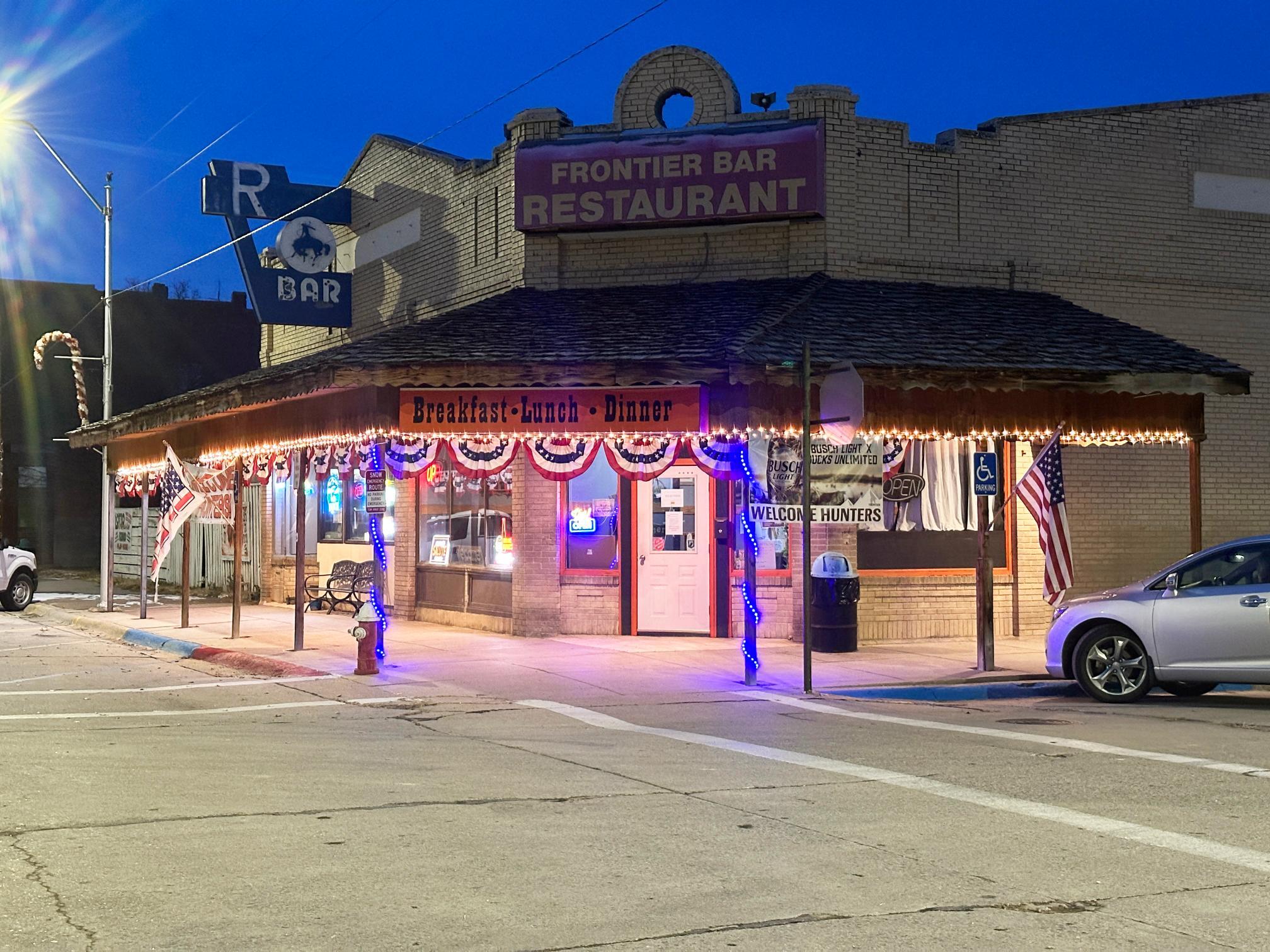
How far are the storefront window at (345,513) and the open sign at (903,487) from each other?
27.9 feet

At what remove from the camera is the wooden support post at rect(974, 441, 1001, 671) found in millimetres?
15164

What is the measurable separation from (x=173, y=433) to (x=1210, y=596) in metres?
15.9

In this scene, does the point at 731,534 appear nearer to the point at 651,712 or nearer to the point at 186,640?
the point at 651,712

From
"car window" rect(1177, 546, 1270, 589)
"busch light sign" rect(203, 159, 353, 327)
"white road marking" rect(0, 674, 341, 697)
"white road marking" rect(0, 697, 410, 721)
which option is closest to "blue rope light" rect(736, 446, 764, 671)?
"white road marking" rect(0, 697, 410, 721)

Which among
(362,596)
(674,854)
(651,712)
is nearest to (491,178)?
(362,596)

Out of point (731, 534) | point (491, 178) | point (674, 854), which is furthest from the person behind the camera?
point (491, 178)

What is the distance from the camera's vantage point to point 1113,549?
19125mm

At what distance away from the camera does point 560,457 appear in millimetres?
16609

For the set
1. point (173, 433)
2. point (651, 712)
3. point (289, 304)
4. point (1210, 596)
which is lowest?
point (651, 712)

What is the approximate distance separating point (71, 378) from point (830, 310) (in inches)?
1469

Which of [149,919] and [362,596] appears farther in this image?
[362,596]

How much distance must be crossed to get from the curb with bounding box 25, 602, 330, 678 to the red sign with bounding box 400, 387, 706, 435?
3.10 meters

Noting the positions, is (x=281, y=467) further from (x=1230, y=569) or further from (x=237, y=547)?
(x=1230, y=569)

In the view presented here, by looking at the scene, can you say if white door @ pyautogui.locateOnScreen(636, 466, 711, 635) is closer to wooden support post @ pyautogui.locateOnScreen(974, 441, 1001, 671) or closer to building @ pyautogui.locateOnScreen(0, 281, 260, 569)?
wooden support post @ pyautogui.locateOnScreen(974, 441, 1001, 671)
